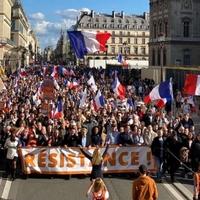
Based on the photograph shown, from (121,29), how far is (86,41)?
150m

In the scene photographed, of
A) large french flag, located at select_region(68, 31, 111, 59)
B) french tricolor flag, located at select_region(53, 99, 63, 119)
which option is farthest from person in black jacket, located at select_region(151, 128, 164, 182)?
large french flag, located at select_region(68, 31, 111, 59)

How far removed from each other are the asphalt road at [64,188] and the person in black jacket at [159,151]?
578 millimetres

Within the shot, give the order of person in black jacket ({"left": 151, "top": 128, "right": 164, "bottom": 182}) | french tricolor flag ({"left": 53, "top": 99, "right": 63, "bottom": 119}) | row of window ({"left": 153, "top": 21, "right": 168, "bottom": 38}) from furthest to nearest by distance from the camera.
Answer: row of window ({"left": 153, "top": 21, "right": 168, "bottom": 38})
french tricolor flag ({"left": 53, "top": 99, "right": 63, "bottom": 119})
person in black jacket ({"left": 151, "top": 128, "right": 164, "bottom": 182})

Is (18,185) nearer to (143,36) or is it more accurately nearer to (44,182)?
(44,182)

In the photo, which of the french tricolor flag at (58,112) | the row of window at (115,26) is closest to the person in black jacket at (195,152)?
the french tricolor flag at (58,112)

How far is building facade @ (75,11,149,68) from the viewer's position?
571 ft

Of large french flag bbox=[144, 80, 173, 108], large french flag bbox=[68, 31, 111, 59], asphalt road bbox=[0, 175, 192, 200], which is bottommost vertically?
asphalt road bbox=[0, 175, 192, 200]

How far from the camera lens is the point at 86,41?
29.5 metres

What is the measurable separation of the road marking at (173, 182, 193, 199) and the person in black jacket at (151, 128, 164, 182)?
2.13 ft

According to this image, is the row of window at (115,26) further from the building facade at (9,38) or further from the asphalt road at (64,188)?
the asphalt road at (64,188)

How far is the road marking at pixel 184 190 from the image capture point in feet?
47.8

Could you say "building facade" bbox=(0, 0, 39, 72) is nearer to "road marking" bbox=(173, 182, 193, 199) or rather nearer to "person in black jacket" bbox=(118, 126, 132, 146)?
"person in black jacket" bbox=(118, 126, 132, 146)

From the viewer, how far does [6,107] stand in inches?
1017

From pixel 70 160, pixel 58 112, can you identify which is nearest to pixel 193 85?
pixel 58 112
